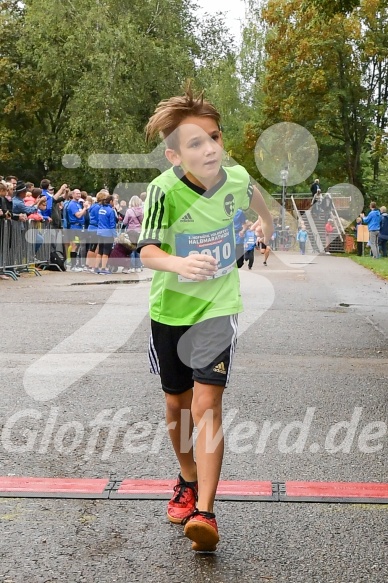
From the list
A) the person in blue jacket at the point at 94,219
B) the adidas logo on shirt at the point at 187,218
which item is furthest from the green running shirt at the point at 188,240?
the person in blue jacket at the point at 94,219

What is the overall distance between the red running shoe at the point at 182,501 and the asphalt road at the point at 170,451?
0.24 ft

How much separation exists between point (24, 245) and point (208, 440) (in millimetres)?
16342

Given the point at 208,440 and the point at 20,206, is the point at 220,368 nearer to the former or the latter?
the point at 208,440

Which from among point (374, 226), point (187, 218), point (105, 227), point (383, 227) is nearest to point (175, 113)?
point (187, 218)

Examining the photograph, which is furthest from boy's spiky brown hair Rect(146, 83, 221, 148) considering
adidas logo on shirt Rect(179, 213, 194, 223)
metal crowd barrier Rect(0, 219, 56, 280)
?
metal crowd barrier Rect(0, 219, 56, 280)

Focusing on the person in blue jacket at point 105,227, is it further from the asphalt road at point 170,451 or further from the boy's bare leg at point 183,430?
the boy's bare leg at point 183,430

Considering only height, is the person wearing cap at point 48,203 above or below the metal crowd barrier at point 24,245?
above

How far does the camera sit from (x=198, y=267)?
11.9 feet

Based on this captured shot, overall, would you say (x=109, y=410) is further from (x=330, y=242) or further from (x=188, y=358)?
(x=330, y=242)

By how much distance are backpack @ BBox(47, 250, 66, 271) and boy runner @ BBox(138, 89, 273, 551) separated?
18.5 m

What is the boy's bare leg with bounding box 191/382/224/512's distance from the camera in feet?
12.3

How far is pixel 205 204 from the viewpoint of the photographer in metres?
3.99

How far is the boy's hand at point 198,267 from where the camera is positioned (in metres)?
3.62

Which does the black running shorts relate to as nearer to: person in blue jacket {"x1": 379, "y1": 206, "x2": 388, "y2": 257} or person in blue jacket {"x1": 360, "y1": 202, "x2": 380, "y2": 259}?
person in blue jacket {"x1": 379, "y1": 206, "x2": 388, "y2": 257}
